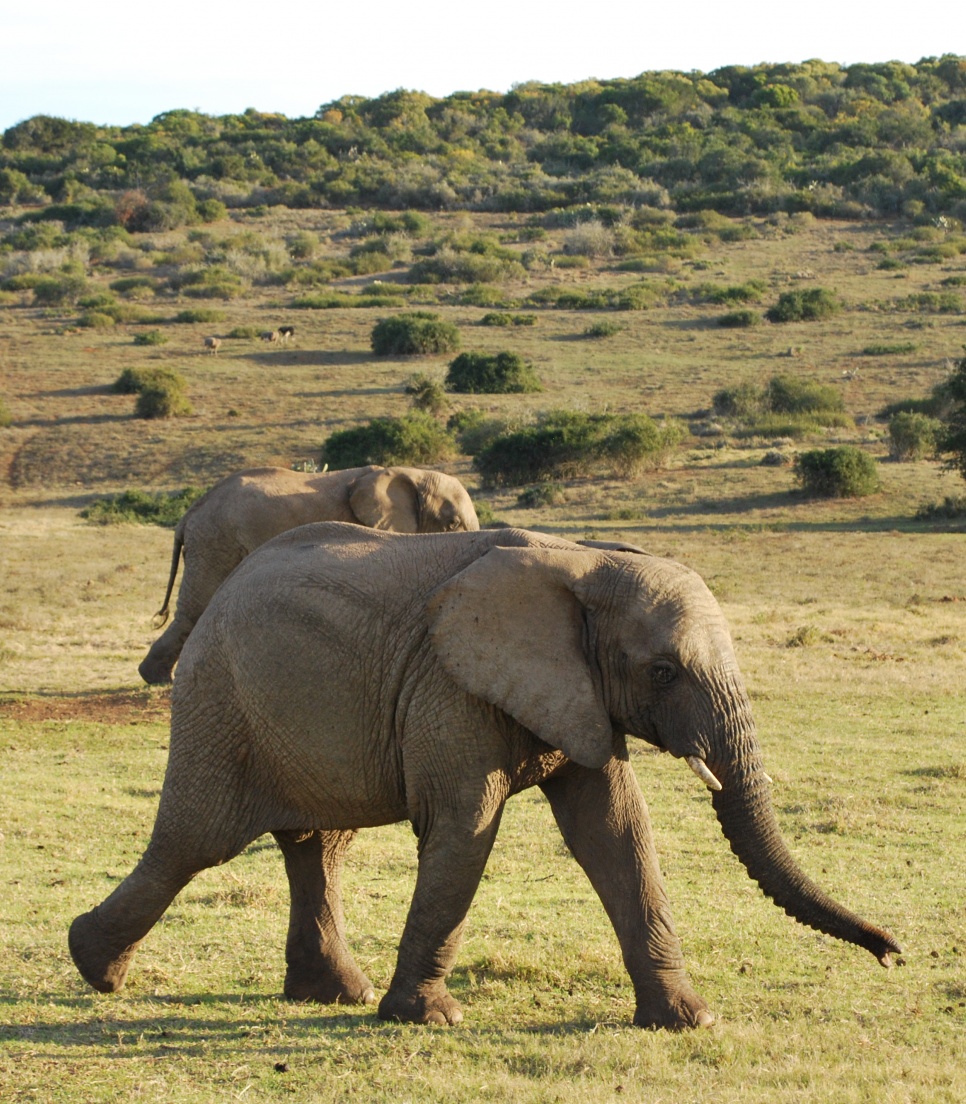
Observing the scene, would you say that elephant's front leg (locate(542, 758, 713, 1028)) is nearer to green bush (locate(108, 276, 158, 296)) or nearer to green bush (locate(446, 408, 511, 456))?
green bush (locate(446, 408, 511, 456))

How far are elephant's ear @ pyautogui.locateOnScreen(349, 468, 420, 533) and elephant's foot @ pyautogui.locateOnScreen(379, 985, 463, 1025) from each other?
7.27 meters

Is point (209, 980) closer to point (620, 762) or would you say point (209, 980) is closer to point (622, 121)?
point (620, 762)

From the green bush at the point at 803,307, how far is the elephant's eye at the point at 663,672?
44966 mm

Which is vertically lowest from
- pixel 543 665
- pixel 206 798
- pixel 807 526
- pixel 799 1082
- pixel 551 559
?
pixel 807 526

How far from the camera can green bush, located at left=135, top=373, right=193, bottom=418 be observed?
38.3m

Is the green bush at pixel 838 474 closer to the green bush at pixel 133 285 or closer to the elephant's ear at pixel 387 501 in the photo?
the elephant's ear at pixel 387 501

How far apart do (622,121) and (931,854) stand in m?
102

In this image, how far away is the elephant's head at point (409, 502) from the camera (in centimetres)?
1348

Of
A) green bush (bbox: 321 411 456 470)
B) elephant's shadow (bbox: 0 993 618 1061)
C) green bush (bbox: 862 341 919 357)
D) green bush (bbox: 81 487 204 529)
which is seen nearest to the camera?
elephant's shadow (bbox: 0 993 618 1061)

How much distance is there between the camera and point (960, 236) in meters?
62.5

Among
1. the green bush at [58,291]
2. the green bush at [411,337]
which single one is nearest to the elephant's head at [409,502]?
the green bush at [411,337]

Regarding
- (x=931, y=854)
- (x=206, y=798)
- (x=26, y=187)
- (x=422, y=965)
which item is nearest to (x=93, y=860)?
(x=206, y=798)

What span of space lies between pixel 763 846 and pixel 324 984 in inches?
85.8

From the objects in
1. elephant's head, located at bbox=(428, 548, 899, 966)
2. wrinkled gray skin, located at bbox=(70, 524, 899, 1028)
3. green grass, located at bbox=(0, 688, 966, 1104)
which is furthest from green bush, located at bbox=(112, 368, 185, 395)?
elephant's head, located at bbox=(428, 548, 899, 966)
